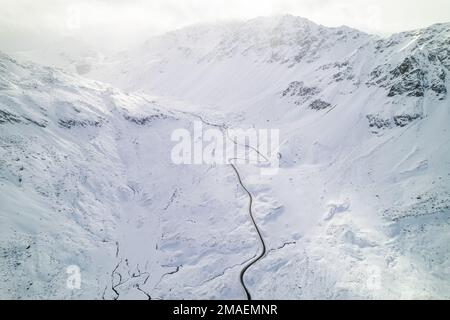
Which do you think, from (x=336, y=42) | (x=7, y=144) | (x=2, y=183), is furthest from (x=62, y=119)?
(x=336, y=42)

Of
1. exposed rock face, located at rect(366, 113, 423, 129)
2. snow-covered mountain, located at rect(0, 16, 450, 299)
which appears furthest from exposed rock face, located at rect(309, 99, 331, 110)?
exposed rock face, located at rect(366, 113, 423, 129)

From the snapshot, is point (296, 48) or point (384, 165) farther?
point (296, 48)

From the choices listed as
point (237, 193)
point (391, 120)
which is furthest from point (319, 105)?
point (237, 193)

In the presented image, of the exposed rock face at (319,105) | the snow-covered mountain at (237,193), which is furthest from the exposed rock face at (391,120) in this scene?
the exposed rock face at (319,105)

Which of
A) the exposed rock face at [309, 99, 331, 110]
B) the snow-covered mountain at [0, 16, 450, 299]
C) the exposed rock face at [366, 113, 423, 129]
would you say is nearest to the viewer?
the snow-covered mountain at [0, 16, 450, 299]

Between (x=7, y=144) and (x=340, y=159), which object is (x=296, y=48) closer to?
(x=340, y=159)

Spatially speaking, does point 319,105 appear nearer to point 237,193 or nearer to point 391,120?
point 391,120

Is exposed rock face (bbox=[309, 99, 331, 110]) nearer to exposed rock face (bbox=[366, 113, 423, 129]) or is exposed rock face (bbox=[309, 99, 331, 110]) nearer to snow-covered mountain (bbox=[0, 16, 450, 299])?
snow-covered mountain (bbox=[0, 16, 450, 299])

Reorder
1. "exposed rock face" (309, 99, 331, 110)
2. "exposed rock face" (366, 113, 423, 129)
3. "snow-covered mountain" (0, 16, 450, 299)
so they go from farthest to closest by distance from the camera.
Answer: "exposed rock face" (309, 99, 331, 110) → "exposed rock face" (366, 113, 423, 129) → "snow-covered mountain" (0, 16, 450, 299)
